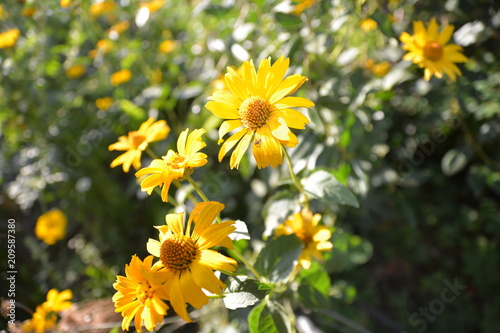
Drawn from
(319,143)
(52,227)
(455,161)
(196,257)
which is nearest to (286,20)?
(319,143)

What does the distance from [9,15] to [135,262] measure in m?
1.81

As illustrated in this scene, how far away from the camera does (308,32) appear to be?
1.40 meters

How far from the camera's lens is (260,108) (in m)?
0.79

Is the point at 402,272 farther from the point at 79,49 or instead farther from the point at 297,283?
the point at 79,49

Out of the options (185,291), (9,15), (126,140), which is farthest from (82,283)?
(185,291)

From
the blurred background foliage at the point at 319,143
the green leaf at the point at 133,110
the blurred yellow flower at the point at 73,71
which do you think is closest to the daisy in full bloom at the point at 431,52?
the blurred background foliage at the point at 319,143

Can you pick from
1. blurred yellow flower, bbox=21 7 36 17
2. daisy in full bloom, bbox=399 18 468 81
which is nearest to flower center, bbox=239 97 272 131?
daisy in full bloom, bbox=399 18 468 81

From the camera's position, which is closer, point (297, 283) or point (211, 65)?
point (297, 283)

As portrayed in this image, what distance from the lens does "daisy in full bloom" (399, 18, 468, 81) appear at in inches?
43.6

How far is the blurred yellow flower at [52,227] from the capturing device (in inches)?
81.3

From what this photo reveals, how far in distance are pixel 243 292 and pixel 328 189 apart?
0.33 m

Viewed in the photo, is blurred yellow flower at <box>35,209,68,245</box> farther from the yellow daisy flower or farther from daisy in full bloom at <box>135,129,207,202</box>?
daisy in full bloom at <box>135,129,207,202</box>

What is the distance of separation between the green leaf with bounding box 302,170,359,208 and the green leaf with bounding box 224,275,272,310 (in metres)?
0.27

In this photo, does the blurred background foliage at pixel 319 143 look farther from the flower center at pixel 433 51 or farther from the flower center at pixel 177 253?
the flower center at pixel 177 253
